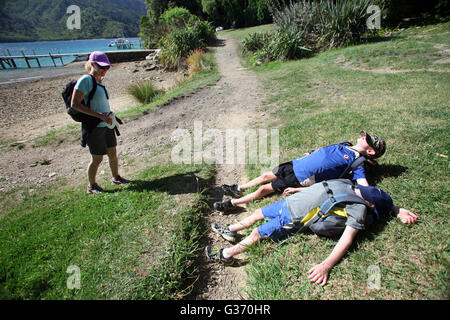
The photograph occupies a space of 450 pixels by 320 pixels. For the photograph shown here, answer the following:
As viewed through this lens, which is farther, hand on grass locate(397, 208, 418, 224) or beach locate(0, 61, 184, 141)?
beach locate(0, 61, 184, 141)

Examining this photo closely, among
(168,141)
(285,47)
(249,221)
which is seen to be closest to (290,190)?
(249,221)

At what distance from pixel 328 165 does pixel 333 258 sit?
3.99 ft

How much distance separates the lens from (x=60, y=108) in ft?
42.3

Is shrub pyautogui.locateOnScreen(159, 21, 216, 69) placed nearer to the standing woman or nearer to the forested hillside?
the standing woman

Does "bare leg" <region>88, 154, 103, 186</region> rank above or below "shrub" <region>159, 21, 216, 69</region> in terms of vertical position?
below

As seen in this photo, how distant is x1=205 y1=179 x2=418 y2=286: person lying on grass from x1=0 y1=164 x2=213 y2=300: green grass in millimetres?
544

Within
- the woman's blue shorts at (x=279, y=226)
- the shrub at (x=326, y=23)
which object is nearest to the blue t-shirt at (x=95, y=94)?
the woman's blue shorts at (x=279, y=226)

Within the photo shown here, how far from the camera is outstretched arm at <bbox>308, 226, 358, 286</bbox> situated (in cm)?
219

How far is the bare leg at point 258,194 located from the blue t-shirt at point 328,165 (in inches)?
19.8

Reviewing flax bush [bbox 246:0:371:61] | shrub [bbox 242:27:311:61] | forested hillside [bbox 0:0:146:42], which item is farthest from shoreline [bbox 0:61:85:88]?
forested hillside [bbox 0:0:146:42]

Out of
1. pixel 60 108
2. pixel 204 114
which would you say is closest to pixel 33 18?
pixel 60 108

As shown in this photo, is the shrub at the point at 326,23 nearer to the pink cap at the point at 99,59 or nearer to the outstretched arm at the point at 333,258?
the pink cap at the point at 99,59

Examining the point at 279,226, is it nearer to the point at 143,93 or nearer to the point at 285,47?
the point at 143,93

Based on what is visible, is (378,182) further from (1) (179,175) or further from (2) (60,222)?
(2) (60,222)
